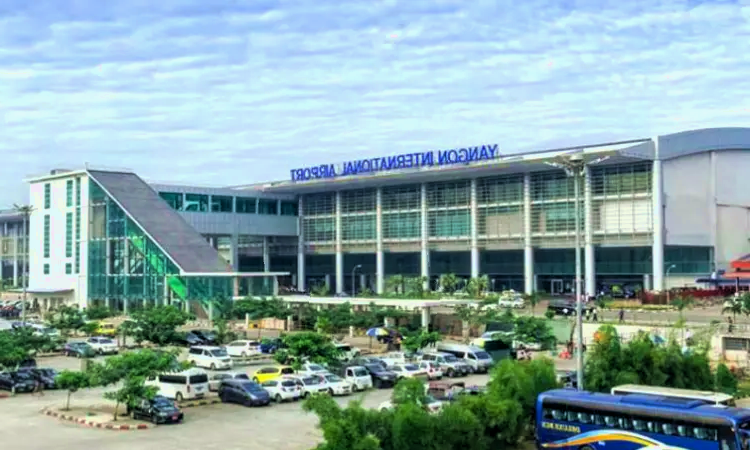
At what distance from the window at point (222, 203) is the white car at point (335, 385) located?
230 ft

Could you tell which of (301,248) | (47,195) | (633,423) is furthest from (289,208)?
(633,423)

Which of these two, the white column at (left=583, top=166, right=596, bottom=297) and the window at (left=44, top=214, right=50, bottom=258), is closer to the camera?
the white column at (left=583, top=166, right=596, bottom=297)

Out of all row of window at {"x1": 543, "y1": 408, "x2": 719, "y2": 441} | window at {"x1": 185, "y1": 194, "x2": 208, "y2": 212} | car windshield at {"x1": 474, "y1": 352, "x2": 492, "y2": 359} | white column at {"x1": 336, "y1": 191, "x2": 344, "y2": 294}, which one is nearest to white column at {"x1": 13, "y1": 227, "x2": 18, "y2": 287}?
window at {"x1": 185, "y1": 194, "x2": 208, "y2": 212}

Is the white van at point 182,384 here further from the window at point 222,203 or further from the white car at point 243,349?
the window at point 222,203

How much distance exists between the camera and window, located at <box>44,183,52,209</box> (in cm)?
9938

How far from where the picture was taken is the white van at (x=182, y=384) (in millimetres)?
39688

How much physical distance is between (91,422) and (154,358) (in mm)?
3457

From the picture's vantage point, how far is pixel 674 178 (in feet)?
292

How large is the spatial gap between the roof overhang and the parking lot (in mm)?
45778

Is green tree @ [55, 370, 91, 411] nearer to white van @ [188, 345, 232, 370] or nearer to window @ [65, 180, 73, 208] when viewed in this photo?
white van @ [188, 345, 232, 370]

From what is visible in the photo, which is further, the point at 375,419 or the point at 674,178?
the point at 674,178

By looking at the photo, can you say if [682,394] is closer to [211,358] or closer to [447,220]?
[211,358]

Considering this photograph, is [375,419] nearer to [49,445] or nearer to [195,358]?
[49,445]

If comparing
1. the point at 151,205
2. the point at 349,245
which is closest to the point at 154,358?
the point at 151,205
